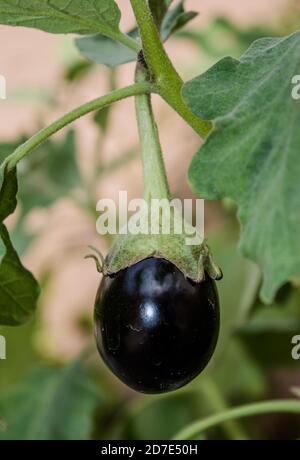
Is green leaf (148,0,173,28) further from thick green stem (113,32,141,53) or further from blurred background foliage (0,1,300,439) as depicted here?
blurred background foliage (0,1,300,439)

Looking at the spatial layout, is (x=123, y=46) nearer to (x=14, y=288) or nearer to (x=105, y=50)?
(x=105, y=50)

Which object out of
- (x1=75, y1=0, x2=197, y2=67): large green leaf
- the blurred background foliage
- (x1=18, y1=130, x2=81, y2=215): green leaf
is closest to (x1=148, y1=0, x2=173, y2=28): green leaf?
(x1=75, y1=0, x2=197, y2=67): large green leaf

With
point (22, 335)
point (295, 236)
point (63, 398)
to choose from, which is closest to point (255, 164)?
point (295, 236)

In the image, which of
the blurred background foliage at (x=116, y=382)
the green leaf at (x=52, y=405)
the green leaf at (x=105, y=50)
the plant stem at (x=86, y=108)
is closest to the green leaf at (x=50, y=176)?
the blurred background foliage at (x=116, y=382)

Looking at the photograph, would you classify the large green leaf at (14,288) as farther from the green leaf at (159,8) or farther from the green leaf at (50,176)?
the green leaf at (50,176)

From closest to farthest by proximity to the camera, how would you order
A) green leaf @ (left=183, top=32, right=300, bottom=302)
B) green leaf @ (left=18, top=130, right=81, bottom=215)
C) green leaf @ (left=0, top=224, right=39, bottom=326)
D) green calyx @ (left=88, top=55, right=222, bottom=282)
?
green leaf @ (left=183, top=32, right=300, bottom=302) < green calyx @ (left=88, top=55, right=222, bottom=282) < green leaf @ (left=0, top=224, right=39, bottom=326) < green leaf @ (left=18, top=130, right=81, bottom=215)

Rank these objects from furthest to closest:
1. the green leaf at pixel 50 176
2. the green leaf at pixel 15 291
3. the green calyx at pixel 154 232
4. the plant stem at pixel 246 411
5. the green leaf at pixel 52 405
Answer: the green leaf at pixel 50 176 → the green leaf at pixel 52 405 → the plant stem at pixel 246 411 → the green leaf at pixel 15 291 → the green calyx at pixel 154 232
